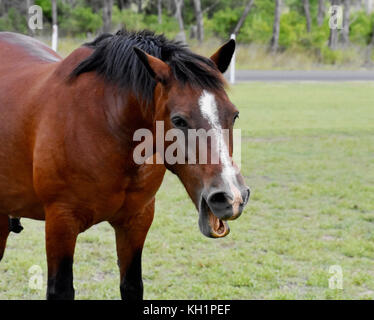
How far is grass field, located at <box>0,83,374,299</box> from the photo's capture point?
432 centimetres

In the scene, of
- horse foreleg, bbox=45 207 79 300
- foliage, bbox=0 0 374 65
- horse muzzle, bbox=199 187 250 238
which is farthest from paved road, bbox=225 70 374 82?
horse muzzle, bbox=199 187 250 238

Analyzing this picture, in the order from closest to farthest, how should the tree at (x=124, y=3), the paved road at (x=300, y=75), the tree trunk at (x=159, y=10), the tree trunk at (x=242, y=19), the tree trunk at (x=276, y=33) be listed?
the paved road at (x=300, y=75), the tree trunk at (x=276, y=33), the tree trunk at (x=242, y=19), the tree trunk at (x=159, y=10), the tree at (x=124, y=3)

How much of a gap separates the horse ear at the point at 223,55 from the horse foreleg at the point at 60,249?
3.41 feet

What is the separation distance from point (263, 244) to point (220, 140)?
313 centimetres

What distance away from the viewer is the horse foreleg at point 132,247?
3.08 m

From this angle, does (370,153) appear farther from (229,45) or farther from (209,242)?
(229,45)

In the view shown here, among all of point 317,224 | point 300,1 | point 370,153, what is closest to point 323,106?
point 370,153

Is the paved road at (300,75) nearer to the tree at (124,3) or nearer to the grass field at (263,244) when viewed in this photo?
the grass field at (263,244)

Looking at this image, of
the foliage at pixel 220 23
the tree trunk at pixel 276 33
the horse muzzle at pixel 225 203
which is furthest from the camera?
the foliage at pixel 220 23

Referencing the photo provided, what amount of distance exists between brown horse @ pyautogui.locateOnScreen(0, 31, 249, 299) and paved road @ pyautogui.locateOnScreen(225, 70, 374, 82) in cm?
1787

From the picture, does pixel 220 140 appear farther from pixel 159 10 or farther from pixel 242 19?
pixel 159 10

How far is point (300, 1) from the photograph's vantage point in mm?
41562

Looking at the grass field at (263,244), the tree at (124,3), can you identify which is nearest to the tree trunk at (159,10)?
the tree at (124,3)

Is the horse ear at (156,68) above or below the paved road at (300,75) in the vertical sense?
below
